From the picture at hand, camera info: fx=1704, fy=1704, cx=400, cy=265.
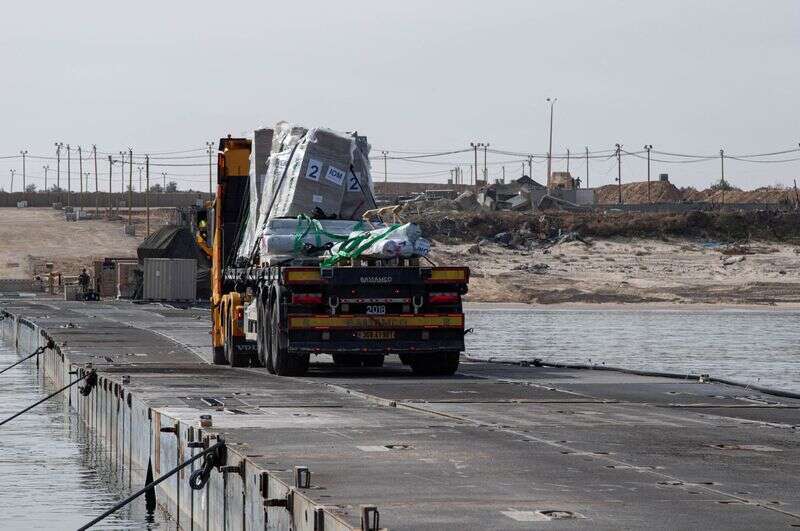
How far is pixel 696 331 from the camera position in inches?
2466

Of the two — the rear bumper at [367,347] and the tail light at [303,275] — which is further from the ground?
the tail light at [303,275]

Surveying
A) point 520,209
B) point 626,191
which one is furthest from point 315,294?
point 626,191

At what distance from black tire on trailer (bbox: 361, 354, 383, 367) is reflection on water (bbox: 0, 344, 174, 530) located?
17.4 ft

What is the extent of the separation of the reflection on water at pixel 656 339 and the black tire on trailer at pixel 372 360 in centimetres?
721

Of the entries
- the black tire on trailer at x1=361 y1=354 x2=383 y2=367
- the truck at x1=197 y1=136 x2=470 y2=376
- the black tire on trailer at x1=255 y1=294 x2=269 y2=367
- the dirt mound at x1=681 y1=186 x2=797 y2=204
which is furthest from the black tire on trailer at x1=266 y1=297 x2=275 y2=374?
the dirt mound at x1=681 y1=186 x2=797 y2=204

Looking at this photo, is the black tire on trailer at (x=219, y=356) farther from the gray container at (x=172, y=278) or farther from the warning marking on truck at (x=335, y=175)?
the gray container at (x=172, y=278)

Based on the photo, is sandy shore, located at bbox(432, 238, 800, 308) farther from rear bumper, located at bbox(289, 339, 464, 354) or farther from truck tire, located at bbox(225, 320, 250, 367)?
rear bumper, located at bbox(289, 339, 464, 354)

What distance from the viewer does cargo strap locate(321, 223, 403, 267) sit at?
2745 centimetres

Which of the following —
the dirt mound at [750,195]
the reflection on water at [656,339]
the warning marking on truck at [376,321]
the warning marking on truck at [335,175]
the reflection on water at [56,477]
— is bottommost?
the reflection on water at [56,477]

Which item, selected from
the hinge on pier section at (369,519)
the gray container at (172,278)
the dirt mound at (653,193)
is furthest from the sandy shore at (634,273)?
the hinge on pier section at (369,519)

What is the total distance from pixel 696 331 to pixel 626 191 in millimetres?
137201

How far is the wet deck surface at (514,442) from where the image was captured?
11781 mm

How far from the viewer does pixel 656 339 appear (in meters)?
55.9

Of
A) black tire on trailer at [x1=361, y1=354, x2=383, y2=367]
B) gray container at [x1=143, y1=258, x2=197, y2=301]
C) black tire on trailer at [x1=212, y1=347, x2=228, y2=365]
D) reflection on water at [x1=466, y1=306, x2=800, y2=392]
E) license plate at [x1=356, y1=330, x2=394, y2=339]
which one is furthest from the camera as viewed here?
gray container at [x1=143, y1=258, x2=197, y2=301]
